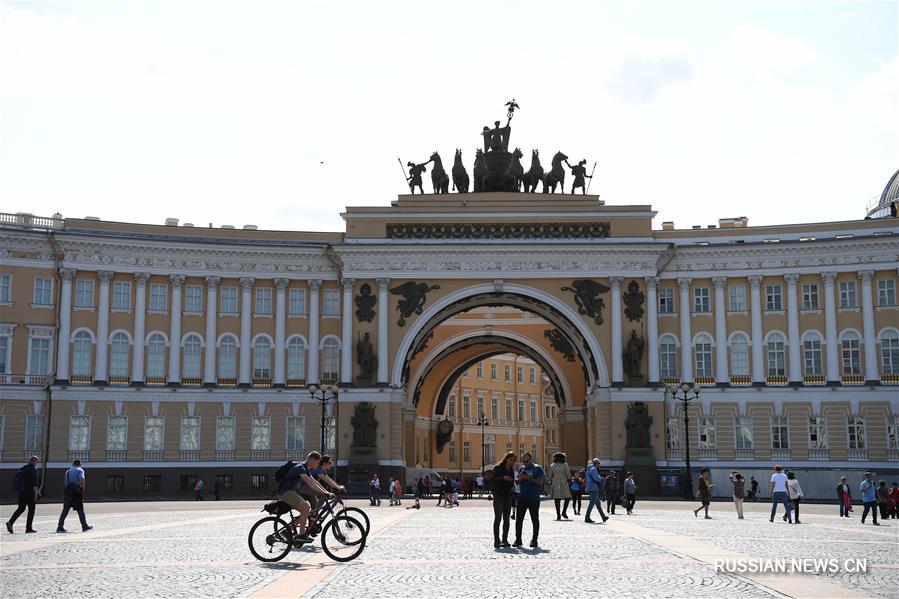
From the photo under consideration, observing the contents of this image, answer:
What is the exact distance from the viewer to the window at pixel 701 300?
65.9 metres

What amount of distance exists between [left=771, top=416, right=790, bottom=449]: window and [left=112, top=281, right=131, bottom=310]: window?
1457 inches

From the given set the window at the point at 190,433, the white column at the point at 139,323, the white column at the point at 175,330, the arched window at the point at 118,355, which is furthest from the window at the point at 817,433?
the arched window at the point at 118,355

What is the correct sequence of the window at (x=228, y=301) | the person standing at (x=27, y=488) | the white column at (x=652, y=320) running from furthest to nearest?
the window at (x=228, y=301) → the white column at (x=652, y=320) → the person standing at (x=27, y=488)

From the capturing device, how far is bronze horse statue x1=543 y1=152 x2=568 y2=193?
67312mm

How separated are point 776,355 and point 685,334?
523 centimetres

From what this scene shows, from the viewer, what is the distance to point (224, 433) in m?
64.0

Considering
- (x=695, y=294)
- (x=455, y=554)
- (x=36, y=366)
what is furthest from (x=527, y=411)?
(x=455, y=554)

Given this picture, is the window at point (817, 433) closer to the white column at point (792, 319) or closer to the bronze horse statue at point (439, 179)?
the white column at point (792, 319)

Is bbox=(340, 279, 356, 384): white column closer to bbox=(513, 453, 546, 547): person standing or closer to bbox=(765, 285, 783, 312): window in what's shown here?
bbox=(765, 285, 783, 312): window

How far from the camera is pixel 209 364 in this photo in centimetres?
6419

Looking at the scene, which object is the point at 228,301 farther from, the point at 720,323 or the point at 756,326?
the point at 756,326

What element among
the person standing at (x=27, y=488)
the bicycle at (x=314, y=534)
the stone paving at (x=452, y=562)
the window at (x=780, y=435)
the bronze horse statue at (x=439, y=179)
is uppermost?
the bronze horse statue at (x=439, y=179)

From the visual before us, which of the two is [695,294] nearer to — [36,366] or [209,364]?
[209,364]

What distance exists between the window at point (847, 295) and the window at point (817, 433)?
6.57m
